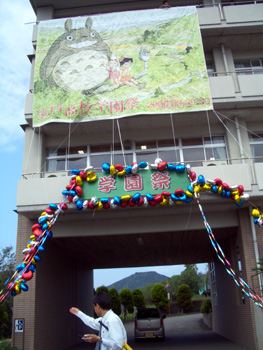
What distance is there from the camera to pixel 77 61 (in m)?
12.8

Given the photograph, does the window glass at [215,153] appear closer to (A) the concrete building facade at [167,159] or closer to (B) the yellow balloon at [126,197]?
(A) the concrete building facade at [167,159]

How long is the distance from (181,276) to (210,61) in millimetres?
41103

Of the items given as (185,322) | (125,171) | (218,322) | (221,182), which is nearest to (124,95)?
(125,171)

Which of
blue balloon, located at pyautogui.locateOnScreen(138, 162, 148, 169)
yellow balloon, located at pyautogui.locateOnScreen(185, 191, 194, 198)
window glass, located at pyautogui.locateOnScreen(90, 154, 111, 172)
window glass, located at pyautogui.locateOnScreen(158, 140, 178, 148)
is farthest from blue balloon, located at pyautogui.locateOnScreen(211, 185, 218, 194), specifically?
window glass, located at pyautogui.locateOnScreen(90, 154, 111, 172)

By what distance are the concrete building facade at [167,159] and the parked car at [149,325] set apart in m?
2.71

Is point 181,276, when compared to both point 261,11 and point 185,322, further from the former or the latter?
point 261,11

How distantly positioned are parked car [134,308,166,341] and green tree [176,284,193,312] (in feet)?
54.6

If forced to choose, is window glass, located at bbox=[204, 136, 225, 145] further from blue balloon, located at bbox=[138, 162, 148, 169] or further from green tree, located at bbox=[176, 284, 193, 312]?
green tree, located at bbox=[176, 284, 193, 312]

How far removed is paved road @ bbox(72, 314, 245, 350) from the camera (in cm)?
1309

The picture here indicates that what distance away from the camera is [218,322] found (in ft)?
55.5

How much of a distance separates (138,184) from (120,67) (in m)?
4.55

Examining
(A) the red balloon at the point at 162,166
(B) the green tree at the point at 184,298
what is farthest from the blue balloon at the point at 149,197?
(B) the green tree at the point at 184,298

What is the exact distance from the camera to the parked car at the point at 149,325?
15.9 m

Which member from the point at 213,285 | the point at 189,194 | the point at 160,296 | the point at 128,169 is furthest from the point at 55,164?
the point at 160,296
